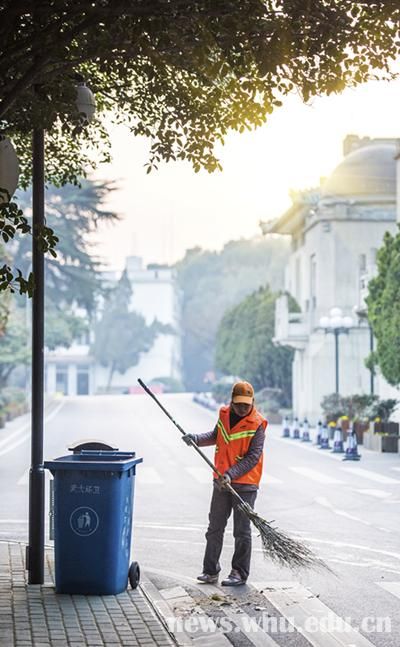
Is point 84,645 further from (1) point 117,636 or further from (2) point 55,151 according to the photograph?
(2) point 55,151

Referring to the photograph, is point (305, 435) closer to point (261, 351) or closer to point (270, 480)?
point (270, 480)

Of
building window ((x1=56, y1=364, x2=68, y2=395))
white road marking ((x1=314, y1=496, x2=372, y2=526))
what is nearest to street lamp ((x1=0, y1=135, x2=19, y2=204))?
white road marking ((x1=314, y1=496, x2=372, y2=526))

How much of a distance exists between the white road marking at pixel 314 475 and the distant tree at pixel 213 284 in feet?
380

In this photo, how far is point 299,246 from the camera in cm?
6794

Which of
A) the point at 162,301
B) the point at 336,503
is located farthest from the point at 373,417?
the point at 162,301

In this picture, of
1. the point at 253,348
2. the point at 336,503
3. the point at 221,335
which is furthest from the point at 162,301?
the point at 336,503

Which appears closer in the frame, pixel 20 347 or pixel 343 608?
pixel 343 608

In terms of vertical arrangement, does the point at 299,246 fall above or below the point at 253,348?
above

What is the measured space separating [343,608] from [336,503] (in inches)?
379

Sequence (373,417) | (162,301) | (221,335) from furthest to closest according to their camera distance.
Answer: (162,301) → (221,335) → (373,417)

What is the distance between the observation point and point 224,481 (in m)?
10.8

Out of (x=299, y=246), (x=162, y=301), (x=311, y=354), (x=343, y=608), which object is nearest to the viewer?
(x=343, y=608)

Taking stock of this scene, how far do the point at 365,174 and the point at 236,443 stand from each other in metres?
52.3

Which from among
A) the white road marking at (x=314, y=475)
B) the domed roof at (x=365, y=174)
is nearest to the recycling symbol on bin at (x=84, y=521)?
the white road marking at (x=314, y=475)
